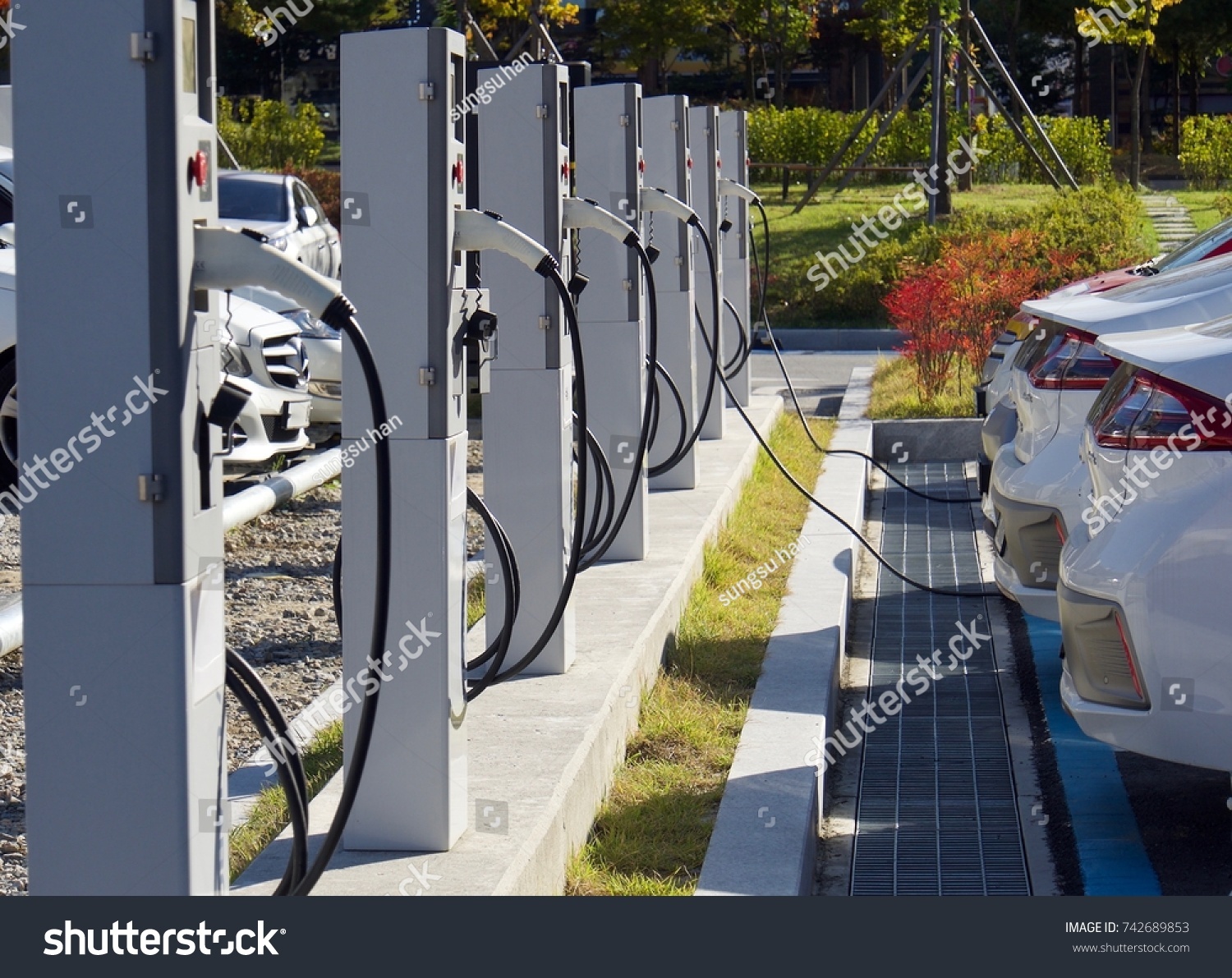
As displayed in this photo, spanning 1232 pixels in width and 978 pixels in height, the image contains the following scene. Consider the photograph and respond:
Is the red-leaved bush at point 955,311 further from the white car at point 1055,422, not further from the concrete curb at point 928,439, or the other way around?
the white car at point 1055,422

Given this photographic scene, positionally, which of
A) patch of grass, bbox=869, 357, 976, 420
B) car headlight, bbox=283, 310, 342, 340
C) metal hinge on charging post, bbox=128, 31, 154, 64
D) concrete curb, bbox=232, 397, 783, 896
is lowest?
concrete curb, bbox=232, 397, 783, 896

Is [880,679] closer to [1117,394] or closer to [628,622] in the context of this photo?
[628,622]

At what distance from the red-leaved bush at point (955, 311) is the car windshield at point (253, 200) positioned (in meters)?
5.73

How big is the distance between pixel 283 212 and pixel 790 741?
10.9 m

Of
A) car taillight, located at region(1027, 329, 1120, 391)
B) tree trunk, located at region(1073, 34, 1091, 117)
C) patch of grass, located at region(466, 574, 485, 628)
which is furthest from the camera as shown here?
tree trunk, located at region(1073, 34, 1091, 117)

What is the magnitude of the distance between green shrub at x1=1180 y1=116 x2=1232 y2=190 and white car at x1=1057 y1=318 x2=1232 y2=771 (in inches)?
1123

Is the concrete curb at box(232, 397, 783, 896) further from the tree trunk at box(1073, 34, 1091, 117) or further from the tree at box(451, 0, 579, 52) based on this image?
the tree trunk at box(1073, 34, 1091, 117)

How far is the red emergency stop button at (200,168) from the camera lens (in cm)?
253

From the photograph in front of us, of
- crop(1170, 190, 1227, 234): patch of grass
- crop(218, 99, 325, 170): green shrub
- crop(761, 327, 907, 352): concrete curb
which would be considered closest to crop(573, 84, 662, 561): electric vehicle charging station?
crop(761, 327, 907, 352): concrete curb

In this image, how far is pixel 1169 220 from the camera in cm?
2520

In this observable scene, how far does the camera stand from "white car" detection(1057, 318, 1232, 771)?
151 inches

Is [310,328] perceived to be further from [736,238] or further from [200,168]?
[200,168]

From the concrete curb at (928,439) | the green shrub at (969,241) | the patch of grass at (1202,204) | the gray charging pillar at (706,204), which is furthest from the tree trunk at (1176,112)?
the gray charging pillar at (706,204)

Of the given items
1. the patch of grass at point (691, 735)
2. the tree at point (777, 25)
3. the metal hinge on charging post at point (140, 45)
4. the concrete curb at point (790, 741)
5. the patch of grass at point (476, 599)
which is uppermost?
the tree at point (777, 25)
